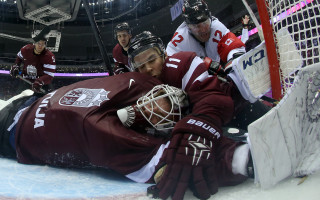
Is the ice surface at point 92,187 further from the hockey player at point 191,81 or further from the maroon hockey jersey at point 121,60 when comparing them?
the maroon hockey jersey at point 121,60

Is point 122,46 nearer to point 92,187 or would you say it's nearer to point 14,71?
point 14,71

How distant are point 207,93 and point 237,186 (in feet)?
1.21

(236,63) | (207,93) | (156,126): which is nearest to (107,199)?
(156,126)

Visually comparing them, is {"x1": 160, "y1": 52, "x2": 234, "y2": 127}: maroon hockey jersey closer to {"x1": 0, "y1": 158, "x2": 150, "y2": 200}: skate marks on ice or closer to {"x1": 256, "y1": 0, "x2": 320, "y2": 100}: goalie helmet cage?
{"x1": 256, "y1": 0, "x2": 320, "y2": 100}: goalie helmet cage

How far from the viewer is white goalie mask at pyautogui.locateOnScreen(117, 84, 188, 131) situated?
43.4 inches

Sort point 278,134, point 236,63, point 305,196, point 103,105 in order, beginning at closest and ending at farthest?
point 305,196, point 278,134, point 236,63, point 103,105

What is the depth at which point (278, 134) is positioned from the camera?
83cm

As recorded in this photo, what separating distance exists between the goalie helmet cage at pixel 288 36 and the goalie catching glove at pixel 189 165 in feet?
1.29

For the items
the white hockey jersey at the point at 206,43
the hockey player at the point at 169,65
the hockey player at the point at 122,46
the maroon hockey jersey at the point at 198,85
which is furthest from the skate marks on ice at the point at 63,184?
the hockey player at the point at 122,46

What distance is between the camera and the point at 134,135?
1.12 metres

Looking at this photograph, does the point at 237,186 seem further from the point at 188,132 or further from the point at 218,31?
the point at 218,31

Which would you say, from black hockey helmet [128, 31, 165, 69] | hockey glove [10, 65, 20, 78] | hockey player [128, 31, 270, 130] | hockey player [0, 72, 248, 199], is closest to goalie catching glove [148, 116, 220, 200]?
hockey player [0, 72, 248, 199]

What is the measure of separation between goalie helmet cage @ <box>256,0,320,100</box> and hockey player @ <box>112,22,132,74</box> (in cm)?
206

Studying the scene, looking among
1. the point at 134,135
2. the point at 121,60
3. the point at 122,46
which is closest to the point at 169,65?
the point at 134,135
